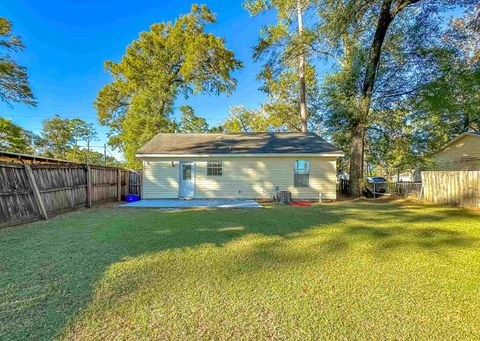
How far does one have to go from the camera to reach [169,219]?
665 cm

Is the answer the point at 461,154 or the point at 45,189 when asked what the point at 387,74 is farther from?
the point at 45,189

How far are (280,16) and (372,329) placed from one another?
17808 millimetres

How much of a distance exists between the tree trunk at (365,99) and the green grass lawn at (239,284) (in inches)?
295

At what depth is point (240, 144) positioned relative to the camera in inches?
524

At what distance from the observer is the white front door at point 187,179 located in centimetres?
1202

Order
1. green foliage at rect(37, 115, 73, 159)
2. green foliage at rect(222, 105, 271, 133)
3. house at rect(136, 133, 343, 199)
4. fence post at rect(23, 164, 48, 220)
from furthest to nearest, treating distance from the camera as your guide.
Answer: green foliage at rect(37, 115, 73, 159) → green foliage at rect(222, 105, 271, 133) → house at rect(136, 133, 343, 199) → fence post at rect(23, 164, 48, 220)

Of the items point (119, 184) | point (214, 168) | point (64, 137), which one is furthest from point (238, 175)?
point (64, 137)

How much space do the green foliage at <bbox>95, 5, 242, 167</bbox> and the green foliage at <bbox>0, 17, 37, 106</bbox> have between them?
6.28 meters

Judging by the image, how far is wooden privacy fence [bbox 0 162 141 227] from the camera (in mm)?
5750

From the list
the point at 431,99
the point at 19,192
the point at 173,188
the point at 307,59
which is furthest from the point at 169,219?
the point at 307,59

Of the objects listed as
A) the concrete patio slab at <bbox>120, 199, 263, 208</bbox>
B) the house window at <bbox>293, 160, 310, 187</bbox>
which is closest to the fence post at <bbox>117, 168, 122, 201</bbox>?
the concrete patio slab at <bbox>120, 199, 263, 208</bbox>

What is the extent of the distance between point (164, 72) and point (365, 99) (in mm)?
16601

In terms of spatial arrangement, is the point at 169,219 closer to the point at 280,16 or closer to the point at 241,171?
the point at 241,171

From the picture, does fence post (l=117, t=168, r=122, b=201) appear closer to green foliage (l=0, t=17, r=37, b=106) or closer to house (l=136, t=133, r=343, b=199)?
house (l=136, t=133, r=343, b=199)
